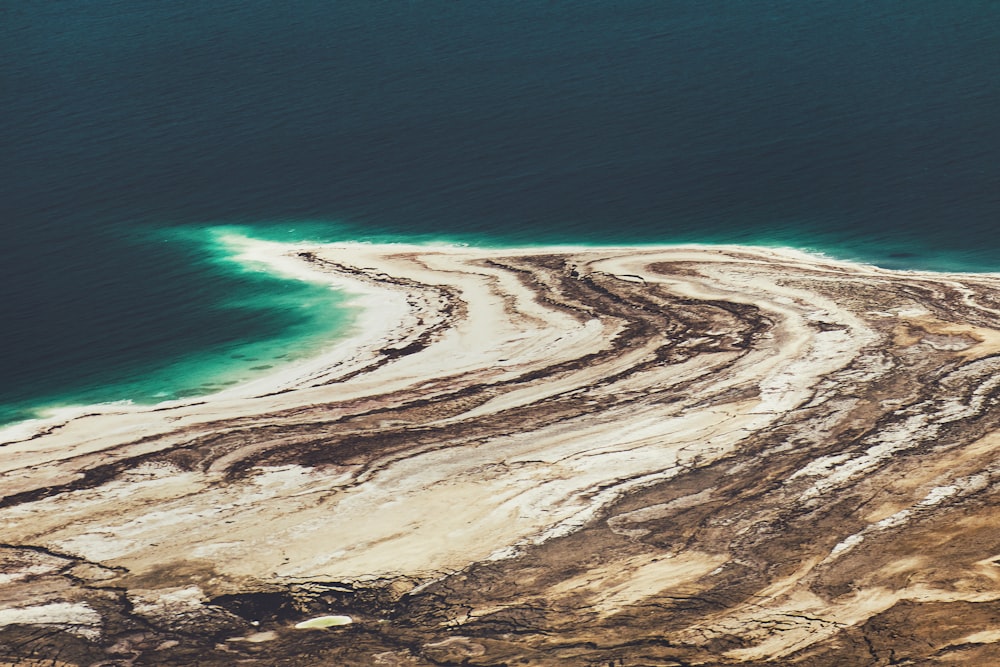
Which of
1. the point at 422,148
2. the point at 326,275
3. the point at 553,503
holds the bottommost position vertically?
the point at 553,503

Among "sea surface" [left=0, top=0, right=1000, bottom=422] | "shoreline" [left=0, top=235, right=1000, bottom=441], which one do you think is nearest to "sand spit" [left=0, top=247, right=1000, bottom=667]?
"shoreline" [left=0, top=235, right=1000, bottom=441]

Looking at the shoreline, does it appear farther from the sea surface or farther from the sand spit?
the sea surface

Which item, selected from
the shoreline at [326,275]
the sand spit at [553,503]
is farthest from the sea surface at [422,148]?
the sand spit at [553,503]

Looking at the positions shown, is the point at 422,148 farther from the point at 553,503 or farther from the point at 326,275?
the point at 553,503

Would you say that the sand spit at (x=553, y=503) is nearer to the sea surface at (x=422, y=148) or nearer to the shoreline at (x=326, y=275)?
the shoreline at (x=326, y=275)

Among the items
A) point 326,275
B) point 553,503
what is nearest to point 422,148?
point 326,275

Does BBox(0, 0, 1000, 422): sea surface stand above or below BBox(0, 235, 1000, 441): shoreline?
above
